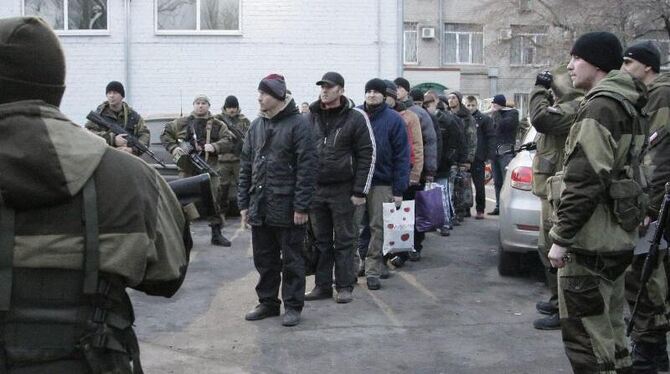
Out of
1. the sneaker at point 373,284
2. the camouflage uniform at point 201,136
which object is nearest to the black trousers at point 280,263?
the sneaker at point 373,284

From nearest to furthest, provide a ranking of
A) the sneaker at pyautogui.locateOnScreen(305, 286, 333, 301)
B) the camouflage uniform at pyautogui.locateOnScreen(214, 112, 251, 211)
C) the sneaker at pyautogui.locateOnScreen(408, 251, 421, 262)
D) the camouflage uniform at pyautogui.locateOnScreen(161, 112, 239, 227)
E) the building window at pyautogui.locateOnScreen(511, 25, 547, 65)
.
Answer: the sneaker at pyautogui.locateOnScreen(305, 286, 333, 301), the sneaker at pyautogui.locateOnScreen(408, 251, 421, 262), the camouflage uniform at pyautogui.locateOnScreen(161, 112, 239, 227), the camouflage uniform at pyautogui.locateOnScreen(214, 112, 251, 211), the building window at pyautogui.locateOnScreen(511, 25, 547, 65)

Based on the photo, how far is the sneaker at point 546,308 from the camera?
271 inches

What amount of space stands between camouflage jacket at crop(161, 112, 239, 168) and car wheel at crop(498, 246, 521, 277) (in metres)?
4.00

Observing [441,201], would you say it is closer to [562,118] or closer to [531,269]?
[531,269]

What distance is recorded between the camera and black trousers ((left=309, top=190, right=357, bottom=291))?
292 inches

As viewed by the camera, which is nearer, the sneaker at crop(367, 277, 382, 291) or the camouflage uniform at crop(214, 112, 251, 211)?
the sneaker at crop(367, 277, 382, 291)

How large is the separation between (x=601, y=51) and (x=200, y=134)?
704cm

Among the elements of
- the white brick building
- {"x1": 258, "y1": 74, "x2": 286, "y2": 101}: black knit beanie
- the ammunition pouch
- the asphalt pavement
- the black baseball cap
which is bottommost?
the asphalt pavement

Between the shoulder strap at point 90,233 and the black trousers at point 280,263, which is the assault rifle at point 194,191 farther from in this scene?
the black trousers at point 280,263

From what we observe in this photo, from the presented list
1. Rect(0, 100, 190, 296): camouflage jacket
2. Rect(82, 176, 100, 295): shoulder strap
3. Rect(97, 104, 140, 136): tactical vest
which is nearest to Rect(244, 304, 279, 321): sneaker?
Rect(97, 104, 140, 136): tactical vest

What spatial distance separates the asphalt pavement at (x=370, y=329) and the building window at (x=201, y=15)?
8.94 metres

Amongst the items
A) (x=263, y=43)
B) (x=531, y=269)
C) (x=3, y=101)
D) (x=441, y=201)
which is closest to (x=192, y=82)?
(x=263, y=43)

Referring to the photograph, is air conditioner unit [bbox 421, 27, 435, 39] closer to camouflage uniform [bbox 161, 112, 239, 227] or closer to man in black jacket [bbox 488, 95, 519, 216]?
man in black jacket [bbox 488, 95, 519, 216]

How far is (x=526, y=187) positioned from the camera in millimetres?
7945
